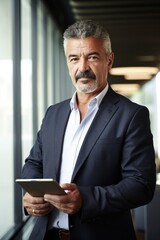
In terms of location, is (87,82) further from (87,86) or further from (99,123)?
(99,123)

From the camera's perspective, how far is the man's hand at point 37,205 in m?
1.35

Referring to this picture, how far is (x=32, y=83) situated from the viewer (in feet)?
13.2

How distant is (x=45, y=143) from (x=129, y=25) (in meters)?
5.92

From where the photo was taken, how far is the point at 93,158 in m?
1.37

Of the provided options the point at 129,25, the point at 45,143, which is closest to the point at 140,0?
the point at 129,25

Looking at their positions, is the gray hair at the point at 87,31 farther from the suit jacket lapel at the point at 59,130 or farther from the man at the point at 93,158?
the suit jacket lapel at the point at 59,130

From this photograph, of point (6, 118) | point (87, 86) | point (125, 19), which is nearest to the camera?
point (87, 86)

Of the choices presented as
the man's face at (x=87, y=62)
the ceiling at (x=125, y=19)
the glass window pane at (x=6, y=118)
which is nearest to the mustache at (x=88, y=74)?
the man's face at (x=87, y=62)

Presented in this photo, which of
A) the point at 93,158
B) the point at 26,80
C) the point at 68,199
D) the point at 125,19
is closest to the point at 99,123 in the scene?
the point at 93,158

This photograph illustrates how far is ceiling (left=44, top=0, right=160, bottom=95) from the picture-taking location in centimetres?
580

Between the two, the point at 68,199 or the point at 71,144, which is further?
the point at 71,144

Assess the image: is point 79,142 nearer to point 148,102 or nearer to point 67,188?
point 67,188

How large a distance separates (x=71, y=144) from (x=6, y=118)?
1.53 meters

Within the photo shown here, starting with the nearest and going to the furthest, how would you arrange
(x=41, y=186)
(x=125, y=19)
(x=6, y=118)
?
(x=41, y=186)
(x=6, y=118)
(x=125, y=19)
